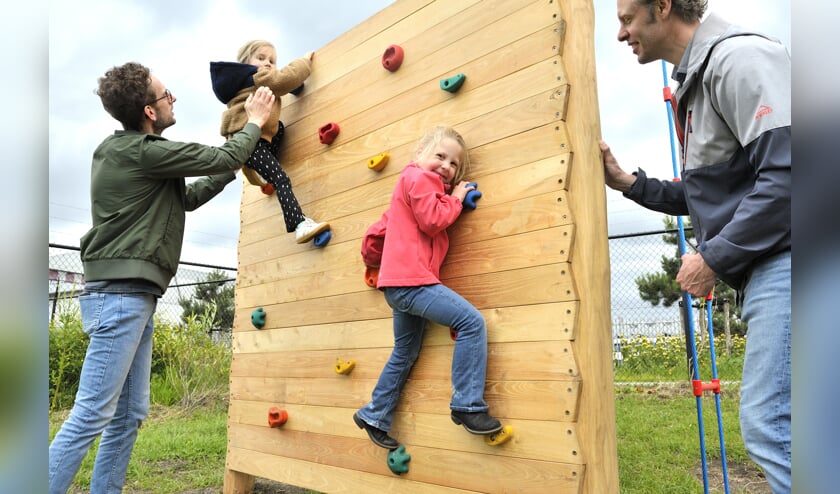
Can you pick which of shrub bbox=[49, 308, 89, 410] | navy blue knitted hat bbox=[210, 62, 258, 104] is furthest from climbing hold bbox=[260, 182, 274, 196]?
shrub bbox=[49, 308, 89, 410]

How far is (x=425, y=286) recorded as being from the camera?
2.52m

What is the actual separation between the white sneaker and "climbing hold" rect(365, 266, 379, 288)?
489 millimetres

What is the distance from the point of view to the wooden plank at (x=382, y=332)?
230cm

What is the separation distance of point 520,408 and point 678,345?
20.4 ft

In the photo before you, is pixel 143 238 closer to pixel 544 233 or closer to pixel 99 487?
pixel 99 487

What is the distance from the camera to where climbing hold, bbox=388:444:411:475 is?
272cm

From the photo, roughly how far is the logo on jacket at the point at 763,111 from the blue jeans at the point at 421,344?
1.25 meters

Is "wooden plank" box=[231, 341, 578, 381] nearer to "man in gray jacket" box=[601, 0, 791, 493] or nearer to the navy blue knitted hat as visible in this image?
"man in gray jacket" box=[601, 0, 791, 493]

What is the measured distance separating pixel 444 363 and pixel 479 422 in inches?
13.8

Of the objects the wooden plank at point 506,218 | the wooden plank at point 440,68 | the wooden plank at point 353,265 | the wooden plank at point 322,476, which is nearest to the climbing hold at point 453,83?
the wooden plank at point 440,68

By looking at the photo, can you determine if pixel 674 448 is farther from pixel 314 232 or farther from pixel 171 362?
pixel 171 362

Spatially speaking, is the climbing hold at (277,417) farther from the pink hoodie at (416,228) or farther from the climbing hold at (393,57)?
the climbing hold at (393,57)

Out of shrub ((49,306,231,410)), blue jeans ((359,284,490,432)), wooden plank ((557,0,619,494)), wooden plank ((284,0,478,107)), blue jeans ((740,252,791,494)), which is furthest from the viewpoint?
shrub ((49,306,231,410))
